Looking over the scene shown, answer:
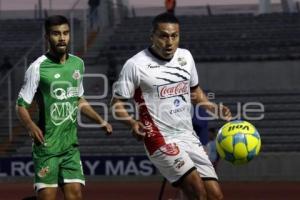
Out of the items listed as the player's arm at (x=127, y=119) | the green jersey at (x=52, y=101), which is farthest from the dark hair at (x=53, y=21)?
the player's arm at (x=127, y=119)

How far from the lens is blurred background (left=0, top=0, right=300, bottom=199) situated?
77.2 ft

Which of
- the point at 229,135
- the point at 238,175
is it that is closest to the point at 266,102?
the point at 238,175

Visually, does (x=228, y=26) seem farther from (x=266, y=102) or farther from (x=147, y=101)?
(x=147, y=101)

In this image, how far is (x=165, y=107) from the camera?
895cm

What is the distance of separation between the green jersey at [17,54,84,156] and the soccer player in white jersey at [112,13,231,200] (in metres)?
0.47

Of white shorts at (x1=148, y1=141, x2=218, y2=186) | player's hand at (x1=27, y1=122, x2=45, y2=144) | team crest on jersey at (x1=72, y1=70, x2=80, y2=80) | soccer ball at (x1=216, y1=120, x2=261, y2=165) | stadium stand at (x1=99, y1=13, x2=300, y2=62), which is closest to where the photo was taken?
player's hand at (x1=27, y1=122, x2=45, y2=144)

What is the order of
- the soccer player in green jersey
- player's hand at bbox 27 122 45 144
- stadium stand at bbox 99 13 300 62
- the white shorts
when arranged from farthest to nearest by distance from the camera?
1. stadium stand at bbox 99 13 300 62
2. the soccer player in green jersey
3. the white shorts
4. player's hand at bbox 27 122 45 144

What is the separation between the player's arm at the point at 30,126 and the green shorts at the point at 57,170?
243 mm

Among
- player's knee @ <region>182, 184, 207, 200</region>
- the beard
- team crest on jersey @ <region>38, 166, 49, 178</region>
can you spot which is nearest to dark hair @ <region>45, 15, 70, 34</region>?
the beard

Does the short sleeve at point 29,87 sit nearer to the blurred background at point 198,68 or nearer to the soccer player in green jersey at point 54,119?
the soccer player in green jersey at point 54,119

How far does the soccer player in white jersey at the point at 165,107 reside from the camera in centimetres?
891

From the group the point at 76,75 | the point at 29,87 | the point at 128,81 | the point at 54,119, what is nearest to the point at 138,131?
the point at 128,81

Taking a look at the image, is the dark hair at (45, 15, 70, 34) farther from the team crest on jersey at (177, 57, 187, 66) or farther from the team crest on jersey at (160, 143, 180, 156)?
the team crest on jersey at (160, 143, 180, 156)

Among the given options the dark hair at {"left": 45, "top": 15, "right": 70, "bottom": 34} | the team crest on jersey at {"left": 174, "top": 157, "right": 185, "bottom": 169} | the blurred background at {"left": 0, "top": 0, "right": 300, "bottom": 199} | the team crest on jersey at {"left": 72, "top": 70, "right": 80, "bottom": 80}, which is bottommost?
the blurred background at {"left": 0, "top": 0, "right": 300, "bottom": 199}
